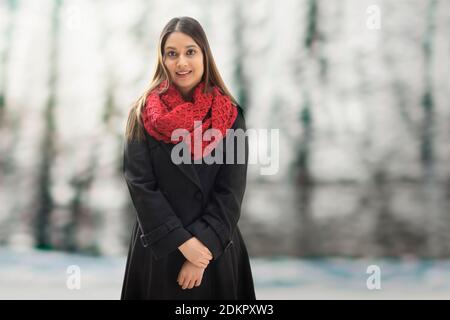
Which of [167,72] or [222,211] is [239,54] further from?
[222,211]

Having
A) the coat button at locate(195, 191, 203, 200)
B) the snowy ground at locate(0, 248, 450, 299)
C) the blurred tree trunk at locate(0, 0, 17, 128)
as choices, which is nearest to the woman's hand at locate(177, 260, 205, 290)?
the coat button at locate(195, 191, 203, 200)

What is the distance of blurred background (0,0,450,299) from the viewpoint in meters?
2.56

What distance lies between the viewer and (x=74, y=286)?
242cm

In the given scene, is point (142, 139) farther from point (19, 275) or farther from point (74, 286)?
point (19, 275)

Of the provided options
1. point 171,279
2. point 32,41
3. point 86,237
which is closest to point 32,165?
point 86,237

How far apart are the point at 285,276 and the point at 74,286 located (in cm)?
99

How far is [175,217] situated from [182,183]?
0.32 ft

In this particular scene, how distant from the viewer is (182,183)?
1.37 meters

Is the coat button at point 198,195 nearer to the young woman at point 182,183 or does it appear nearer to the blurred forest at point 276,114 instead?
the young woman at point 182,183

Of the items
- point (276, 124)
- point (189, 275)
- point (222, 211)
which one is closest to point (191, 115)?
point (222, 211)

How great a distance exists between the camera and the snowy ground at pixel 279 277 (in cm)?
239

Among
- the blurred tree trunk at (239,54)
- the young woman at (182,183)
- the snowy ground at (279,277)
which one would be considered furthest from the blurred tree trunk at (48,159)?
the young woman at (182,183)

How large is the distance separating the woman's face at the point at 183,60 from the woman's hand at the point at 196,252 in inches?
16.6

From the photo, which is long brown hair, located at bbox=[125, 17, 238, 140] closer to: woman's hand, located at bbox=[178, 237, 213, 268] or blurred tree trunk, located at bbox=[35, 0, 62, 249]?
woman's hand, located at bbox=[178, 237, 213, 268]
